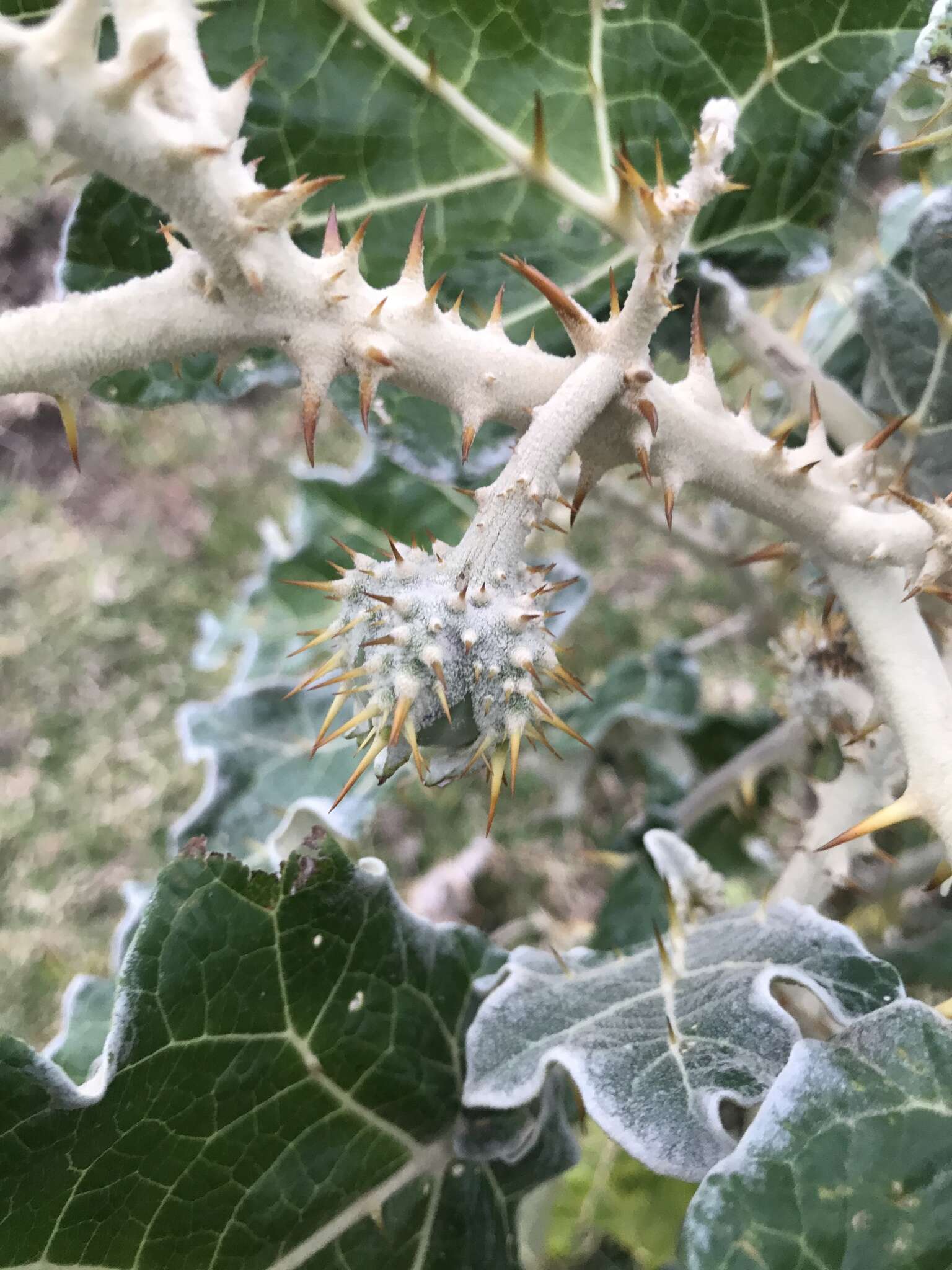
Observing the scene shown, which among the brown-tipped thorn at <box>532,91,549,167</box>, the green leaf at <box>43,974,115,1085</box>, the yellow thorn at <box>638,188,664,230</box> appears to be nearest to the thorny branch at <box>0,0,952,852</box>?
the yellow thorn at <box>638,188,664,230</box>

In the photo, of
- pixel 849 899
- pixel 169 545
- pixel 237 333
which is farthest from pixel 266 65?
pixel 169 545

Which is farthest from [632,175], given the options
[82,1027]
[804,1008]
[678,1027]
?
[82,1027]

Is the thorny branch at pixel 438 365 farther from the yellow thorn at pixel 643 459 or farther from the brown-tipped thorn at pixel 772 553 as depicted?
the brown-tipped thorn at pixel 772 553

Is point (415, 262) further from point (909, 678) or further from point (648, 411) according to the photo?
point (909, 678)

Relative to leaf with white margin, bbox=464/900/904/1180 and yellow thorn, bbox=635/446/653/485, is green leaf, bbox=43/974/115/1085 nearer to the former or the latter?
leaf with white margin, bbox=464/900/904/1180

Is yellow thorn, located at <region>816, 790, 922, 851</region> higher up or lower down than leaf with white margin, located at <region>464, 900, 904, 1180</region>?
higher up

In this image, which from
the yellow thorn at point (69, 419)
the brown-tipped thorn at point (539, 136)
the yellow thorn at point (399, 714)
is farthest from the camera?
the brown-tipped thorn at point (539, 136)

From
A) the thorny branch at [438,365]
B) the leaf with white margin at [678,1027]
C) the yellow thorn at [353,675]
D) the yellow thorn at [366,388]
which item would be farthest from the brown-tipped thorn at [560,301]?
the leaf with white margin at [678,1027]
